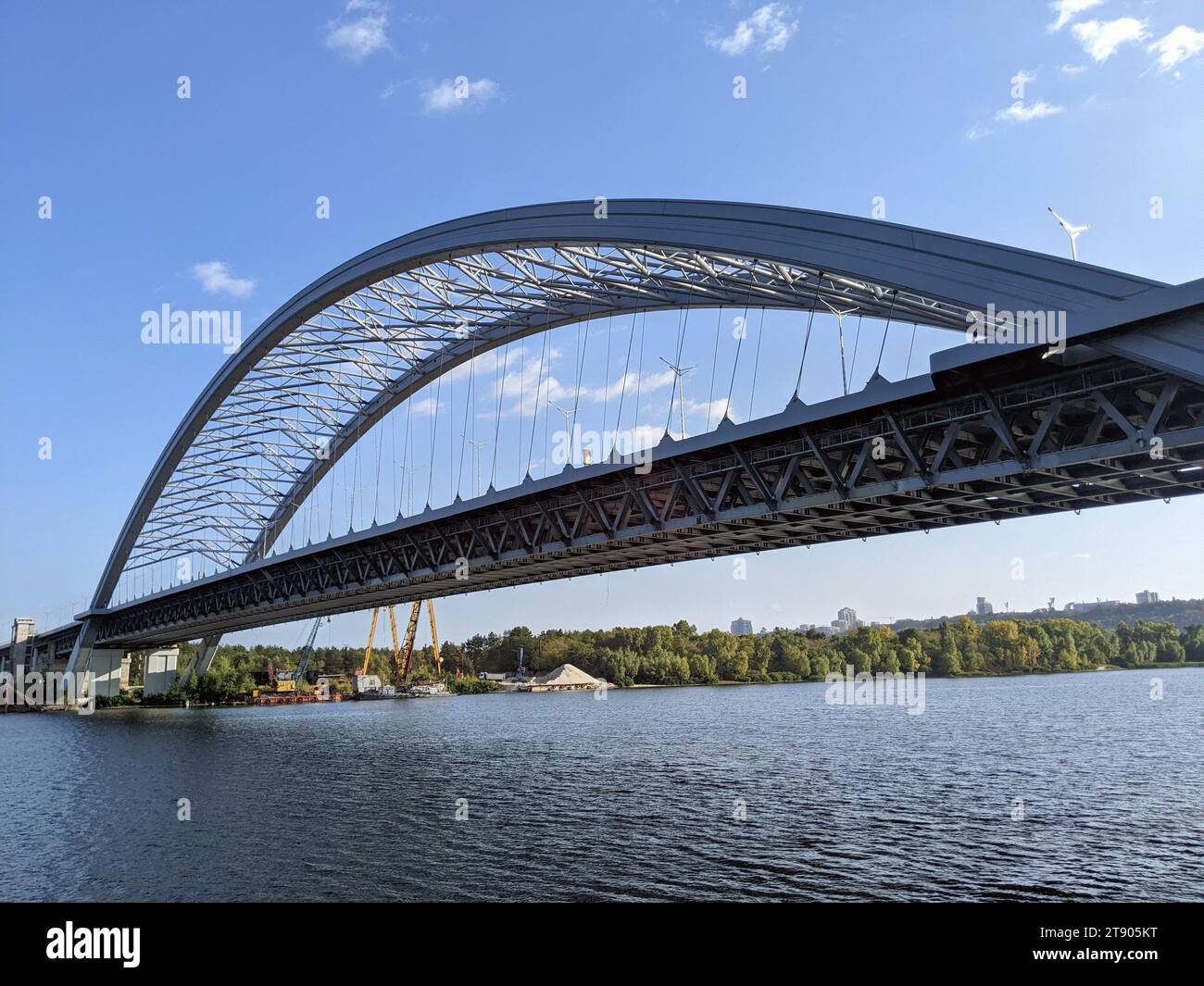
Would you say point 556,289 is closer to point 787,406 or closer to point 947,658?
point 787,406

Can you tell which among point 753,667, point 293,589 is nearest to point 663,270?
point 293,589

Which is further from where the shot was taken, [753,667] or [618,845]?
[753,667]

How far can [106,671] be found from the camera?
97.3 m

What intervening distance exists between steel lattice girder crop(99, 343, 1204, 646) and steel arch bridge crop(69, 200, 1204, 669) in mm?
76

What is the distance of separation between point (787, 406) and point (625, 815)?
13035 mm

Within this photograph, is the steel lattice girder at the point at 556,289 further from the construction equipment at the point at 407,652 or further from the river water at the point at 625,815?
the construction equipment at the point at 407,652

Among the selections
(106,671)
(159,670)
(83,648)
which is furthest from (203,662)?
(83,648)

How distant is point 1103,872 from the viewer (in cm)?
2017

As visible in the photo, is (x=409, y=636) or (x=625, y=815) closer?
(x=625, y=815)
